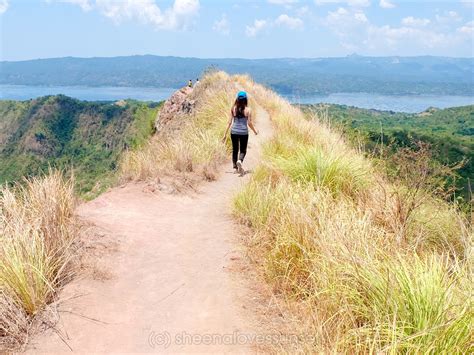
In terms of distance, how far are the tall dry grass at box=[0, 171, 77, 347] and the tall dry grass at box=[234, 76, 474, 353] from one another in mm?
2100


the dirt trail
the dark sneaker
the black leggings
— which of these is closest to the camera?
the dirt trail

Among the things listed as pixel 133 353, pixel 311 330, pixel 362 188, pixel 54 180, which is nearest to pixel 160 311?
pixel 133 353

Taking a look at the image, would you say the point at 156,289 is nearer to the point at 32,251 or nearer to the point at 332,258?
the point at 32,251

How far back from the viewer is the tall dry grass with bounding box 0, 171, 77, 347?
3.24 meters

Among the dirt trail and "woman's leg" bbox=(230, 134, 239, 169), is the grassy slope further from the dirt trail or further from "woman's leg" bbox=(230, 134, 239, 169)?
"woman's leg" bbox=(230, 134, 239, 169)

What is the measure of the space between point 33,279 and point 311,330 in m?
2.40

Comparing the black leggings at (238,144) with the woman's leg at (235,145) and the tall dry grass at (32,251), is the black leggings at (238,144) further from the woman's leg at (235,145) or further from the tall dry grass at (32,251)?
the tall dry grass at (32,251)

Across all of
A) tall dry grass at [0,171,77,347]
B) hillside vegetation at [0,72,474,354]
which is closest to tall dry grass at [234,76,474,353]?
hillside vegetation at [0,72,474,354]

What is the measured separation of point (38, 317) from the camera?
333cm

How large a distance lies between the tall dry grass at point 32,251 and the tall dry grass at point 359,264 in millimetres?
2100

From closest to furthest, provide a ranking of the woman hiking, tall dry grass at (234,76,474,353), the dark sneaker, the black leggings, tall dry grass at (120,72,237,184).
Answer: tall dry grass at (234,76,474,353) < tall dry grass at (120,72,237,184) < the woman hiking < the dark sneaker < the black leggings

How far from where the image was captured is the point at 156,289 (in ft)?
13.2

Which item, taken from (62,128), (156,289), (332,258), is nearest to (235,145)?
(156,289)

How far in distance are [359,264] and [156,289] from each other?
6.63ft
